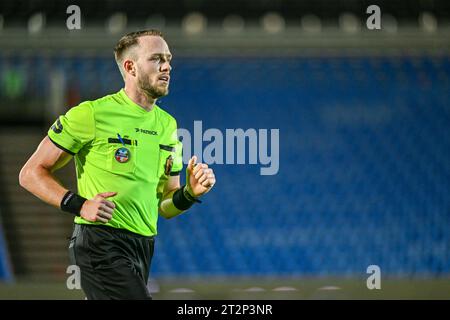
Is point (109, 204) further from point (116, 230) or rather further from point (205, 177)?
point (205, 177)

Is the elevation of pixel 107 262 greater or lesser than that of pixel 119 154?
lesser

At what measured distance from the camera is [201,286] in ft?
18.3

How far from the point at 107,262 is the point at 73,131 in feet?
1.51

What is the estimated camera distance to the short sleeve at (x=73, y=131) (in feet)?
7.88

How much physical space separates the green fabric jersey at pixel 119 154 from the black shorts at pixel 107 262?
4cm

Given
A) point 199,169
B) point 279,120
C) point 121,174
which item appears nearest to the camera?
point 121,174

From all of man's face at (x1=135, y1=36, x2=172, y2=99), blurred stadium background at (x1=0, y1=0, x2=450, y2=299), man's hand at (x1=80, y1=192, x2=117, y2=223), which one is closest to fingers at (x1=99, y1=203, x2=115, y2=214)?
man's hand at (x1=80, y1=192, x2=117, y2=223)

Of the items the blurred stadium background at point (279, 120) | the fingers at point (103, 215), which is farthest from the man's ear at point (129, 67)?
the blurred stadium background at point (279, 120)

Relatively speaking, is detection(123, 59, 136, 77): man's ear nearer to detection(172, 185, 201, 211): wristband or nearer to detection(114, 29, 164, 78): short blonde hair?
detection(114, 29, 164, 78): short blonde hair

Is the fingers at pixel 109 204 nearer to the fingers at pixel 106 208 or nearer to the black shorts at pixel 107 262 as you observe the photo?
the fingers at pixel 106 208

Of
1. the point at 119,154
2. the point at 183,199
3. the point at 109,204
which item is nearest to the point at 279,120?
the point at 183,199

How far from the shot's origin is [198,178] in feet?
8.27
